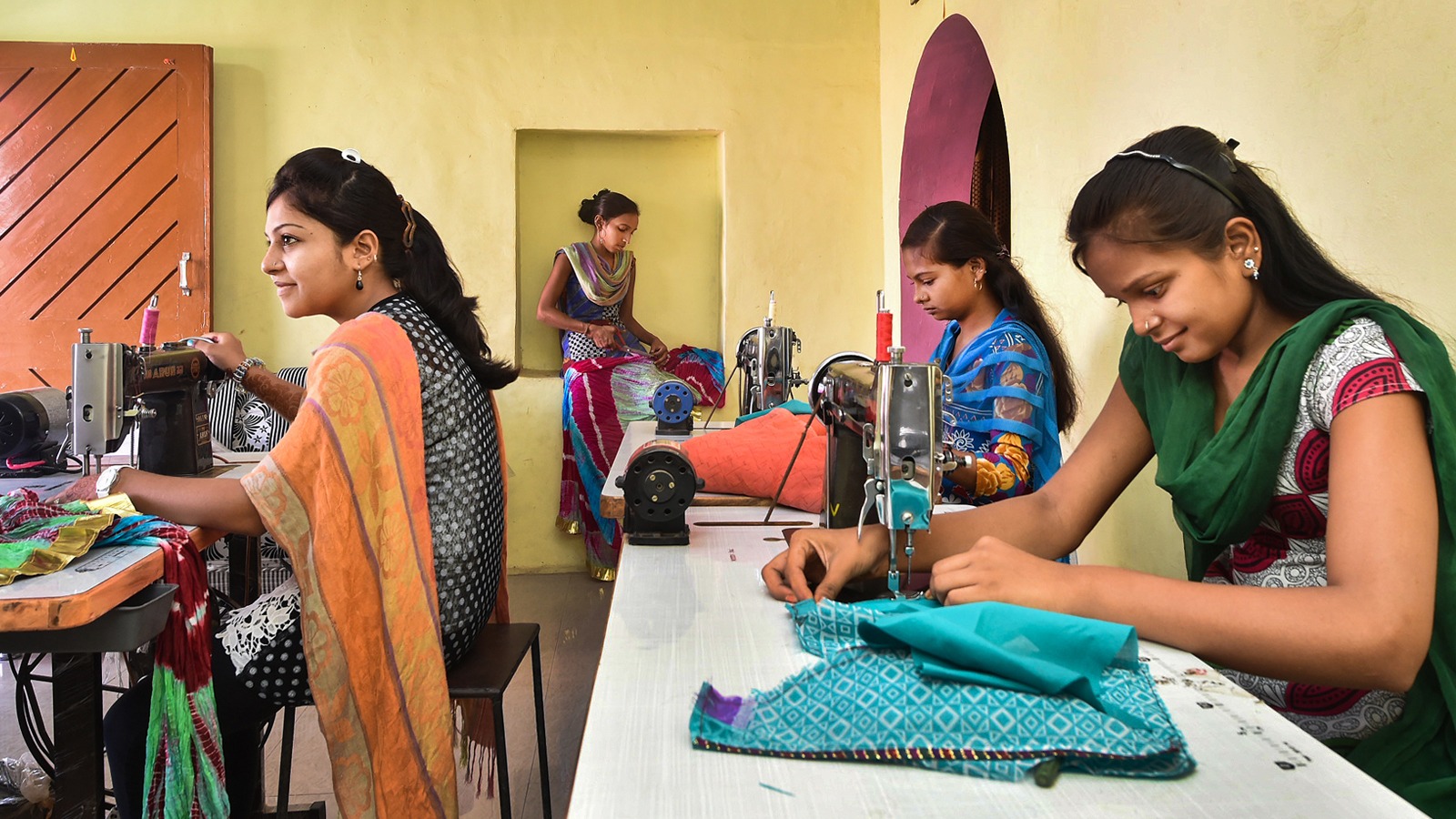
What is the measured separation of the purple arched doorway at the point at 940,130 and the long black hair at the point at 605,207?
129 centimetres

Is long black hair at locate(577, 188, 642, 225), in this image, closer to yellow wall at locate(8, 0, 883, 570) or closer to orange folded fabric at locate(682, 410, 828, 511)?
yellow wall at locate(8, 0, 883, 570)

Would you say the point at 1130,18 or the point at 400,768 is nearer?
the point at 400,768

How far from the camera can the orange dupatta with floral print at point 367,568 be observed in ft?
5.04

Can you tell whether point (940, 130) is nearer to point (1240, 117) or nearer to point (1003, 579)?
point (1240, 117)

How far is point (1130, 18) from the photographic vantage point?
7.88ft

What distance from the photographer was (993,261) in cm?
238

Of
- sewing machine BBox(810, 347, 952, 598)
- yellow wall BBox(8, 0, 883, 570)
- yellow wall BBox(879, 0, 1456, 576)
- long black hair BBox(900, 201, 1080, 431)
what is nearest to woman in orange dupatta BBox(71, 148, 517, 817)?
sewing machine BBox(810, 347, 952, 598)

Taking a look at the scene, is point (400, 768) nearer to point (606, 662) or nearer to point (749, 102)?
point (606, 662)

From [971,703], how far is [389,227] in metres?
1.59

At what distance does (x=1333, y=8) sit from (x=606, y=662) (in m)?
1.66

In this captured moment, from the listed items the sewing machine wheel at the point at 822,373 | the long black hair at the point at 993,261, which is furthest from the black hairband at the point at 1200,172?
the long black hair at the point at 993,261

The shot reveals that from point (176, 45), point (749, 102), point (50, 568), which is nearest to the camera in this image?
point (50, 568)

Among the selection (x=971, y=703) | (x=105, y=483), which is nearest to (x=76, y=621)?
(x=105, y=483)

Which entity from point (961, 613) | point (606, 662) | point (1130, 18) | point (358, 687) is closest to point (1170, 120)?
point (1130, 18)
